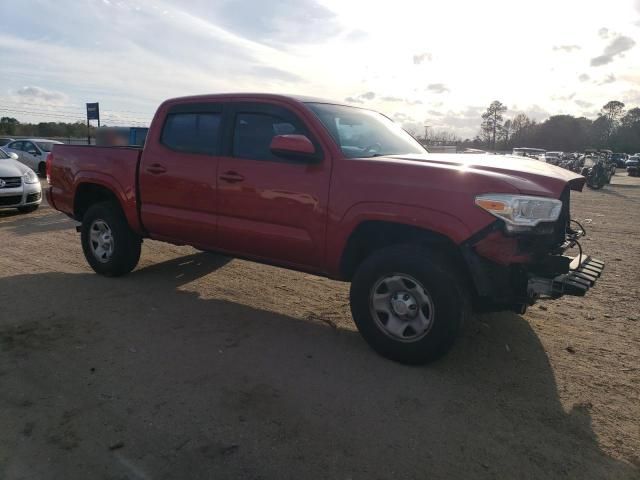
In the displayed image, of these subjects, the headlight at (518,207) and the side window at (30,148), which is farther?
the side window at (30,148)

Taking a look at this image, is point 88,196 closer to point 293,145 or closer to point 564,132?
point 293,145

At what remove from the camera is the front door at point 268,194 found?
3.84 meters

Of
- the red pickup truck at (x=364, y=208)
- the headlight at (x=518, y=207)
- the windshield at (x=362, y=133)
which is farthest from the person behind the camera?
the windshield at (x=362, y=133)

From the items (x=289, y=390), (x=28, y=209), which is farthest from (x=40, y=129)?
(x=289, y=390)

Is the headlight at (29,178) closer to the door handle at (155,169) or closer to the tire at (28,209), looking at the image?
the tire at (28,209)

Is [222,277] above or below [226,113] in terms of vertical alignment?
below

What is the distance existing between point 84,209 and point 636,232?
31.1 feet

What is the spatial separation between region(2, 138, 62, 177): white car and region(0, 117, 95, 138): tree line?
2976 cm

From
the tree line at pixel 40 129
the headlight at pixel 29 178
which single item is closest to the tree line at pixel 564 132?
the tree line at pixel 40 129

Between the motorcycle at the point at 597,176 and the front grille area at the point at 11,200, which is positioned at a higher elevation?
the motorcycle at the point at 597,176

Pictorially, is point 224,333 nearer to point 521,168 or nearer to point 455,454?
point 455,454

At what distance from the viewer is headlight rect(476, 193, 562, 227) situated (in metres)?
3.07

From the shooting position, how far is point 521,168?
3488 mm

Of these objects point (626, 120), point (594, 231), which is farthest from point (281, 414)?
point (626, 120)
